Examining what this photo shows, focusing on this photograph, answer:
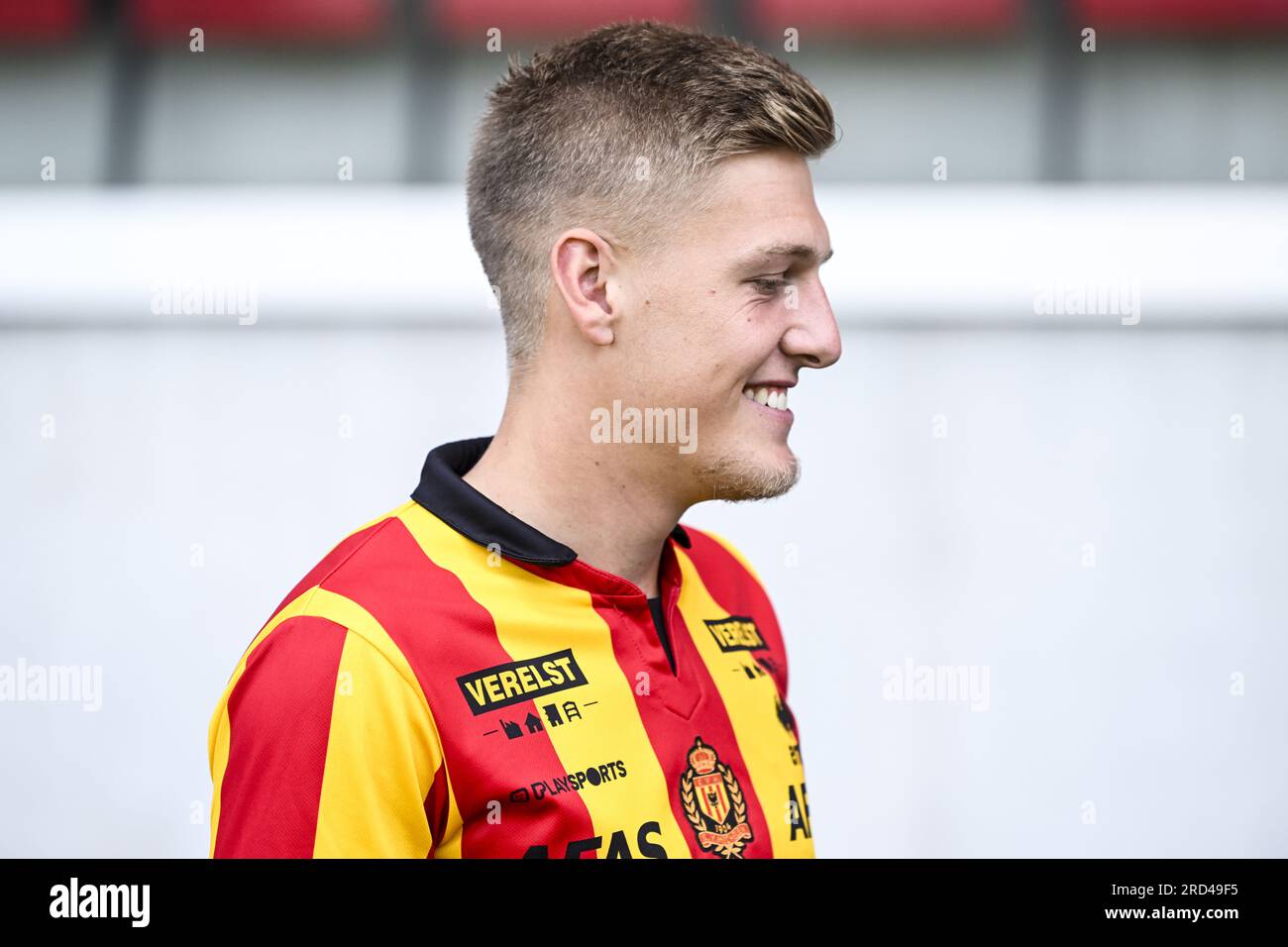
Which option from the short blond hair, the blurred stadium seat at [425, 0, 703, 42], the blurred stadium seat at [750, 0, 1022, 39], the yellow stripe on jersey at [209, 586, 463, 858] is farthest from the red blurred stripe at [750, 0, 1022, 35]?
the yellow stripe on jersey at [209, 586, 463, 858]

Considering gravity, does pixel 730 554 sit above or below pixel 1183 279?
below

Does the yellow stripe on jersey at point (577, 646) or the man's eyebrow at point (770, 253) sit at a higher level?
the man's eyebrow at point (770, 253)

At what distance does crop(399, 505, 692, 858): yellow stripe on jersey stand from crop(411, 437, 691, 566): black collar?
11 mm

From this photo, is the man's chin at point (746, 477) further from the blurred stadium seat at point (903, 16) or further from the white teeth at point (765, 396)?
the blurred stadium seat at point (903, 16)

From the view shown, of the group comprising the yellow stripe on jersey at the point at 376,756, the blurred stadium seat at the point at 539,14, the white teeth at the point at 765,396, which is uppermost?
the blurred stadium seat at the point at 539,14

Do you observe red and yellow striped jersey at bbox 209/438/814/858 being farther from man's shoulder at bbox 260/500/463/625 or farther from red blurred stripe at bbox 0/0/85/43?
red blurred stripe at bbox 0/0/85/43

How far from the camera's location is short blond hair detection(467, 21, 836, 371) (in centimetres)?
109

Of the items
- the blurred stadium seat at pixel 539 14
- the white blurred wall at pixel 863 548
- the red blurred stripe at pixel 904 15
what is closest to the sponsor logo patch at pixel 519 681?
the white blurred wall at pixel 863 548

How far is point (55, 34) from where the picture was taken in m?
2.49

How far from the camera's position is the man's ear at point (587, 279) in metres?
1.09

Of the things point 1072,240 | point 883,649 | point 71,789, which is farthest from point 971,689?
→ point 71,789

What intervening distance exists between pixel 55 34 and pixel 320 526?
1298 millimetres

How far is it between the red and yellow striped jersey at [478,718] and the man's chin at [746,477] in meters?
0.14

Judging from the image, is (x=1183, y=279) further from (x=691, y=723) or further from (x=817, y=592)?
(x=691, y=723)
